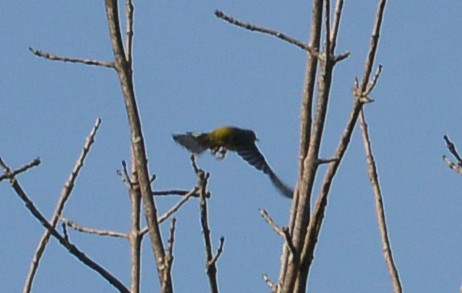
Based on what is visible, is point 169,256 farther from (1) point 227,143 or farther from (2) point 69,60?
(1) point 227,143

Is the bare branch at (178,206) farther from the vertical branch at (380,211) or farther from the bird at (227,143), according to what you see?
the bird at (227,143)

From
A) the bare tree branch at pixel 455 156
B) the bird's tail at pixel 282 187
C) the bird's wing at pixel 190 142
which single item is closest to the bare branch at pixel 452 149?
the bare tree branch at pixel 455 156

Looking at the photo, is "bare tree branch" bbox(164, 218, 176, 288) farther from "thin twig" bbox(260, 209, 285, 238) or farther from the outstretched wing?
the outstretched wing

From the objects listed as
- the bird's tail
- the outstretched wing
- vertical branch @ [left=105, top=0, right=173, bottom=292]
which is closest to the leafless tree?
vertical branch @ [left=105, top=0, right=173, bottom=292]

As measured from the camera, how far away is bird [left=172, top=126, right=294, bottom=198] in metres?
8.16

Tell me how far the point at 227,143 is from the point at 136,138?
19.7 ft

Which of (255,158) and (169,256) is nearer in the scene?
(169,256)

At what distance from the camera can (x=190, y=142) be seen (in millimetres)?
8172

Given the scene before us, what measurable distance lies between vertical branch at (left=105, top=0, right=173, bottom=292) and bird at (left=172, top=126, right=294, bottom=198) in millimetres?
5332

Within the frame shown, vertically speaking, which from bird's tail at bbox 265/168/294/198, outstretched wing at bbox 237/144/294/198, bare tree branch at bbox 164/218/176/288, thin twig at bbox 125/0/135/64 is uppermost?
outstretched wing at bbox 237/144/294/198

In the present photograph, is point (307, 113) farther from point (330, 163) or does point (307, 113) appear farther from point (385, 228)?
point (385, 228)

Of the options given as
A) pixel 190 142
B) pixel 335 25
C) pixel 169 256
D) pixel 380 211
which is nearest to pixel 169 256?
pixel 169 256

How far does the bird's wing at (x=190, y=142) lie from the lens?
8094 millimetres

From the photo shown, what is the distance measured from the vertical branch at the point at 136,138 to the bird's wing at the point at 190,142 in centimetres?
549
